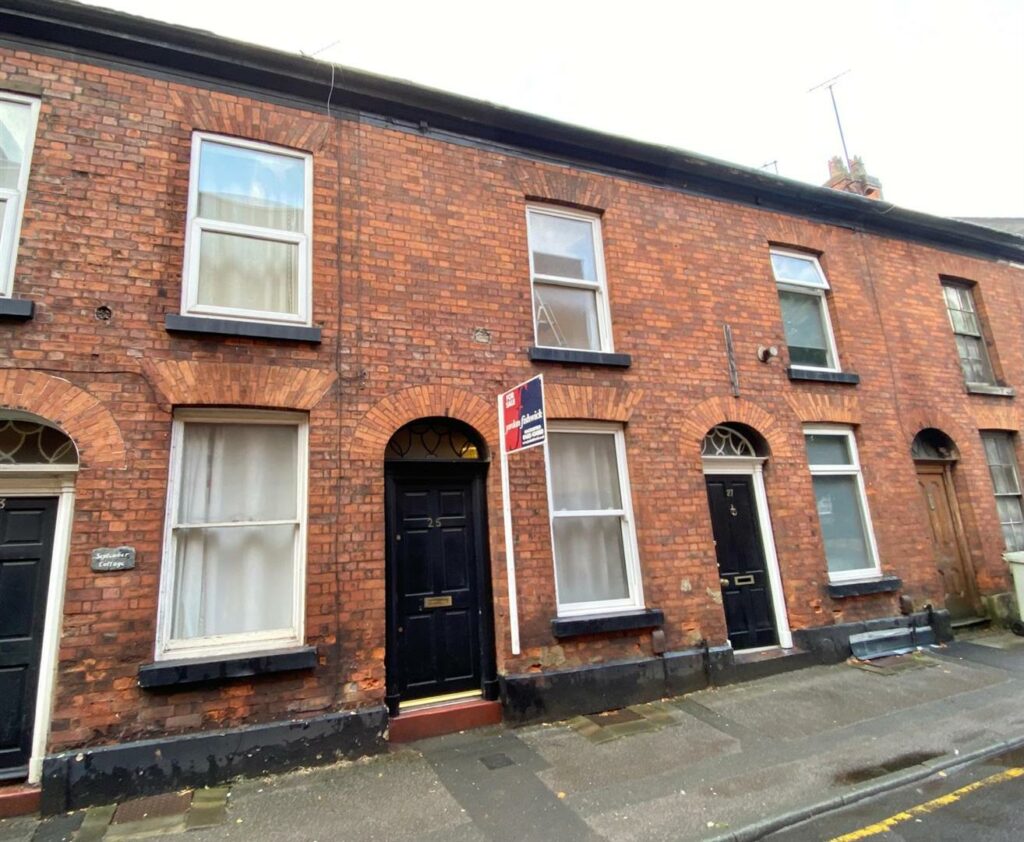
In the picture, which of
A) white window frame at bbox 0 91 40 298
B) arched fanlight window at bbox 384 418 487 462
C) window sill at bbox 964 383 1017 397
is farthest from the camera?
window sill at bbox 964 383 1017 397

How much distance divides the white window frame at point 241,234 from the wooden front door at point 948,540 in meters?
9.15

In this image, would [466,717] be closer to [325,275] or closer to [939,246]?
[325,275]

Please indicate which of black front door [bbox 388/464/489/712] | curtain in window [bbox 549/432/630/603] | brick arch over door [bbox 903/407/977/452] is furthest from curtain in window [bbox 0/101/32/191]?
brick arch over door [bbox 903/407/977/452]

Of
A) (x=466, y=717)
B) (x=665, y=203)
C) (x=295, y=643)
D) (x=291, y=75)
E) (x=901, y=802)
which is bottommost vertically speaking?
(x=901, y=802)

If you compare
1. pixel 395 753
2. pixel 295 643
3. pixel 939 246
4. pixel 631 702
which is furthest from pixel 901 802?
pixel 939 246

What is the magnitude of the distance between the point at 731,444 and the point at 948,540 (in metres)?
4.45

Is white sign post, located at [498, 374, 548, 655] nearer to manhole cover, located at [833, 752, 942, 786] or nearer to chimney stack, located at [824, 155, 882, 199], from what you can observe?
manhole cover, located at [833, 752, 942, 786]

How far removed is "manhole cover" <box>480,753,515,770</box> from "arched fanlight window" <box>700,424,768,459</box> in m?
4.38

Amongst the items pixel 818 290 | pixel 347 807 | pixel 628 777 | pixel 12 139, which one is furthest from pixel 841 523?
pixel 12 139

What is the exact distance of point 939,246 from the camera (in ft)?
32.4

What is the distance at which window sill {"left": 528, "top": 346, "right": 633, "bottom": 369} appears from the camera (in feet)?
20.4

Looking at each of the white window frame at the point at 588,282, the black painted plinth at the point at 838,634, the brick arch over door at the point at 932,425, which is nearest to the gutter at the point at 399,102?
the white window frame at the point at 588,282

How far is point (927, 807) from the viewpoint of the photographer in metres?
3.88

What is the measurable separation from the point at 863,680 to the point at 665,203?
6431 millimetres
